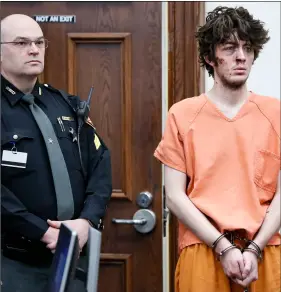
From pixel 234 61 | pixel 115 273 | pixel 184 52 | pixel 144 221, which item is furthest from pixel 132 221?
pixel 234 61

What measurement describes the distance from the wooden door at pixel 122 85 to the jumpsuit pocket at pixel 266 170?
0.81 m

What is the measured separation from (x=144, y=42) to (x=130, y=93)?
8.9 inches

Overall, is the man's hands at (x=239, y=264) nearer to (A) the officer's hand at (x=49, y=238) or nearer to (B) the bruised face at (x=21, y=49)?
(A) the officer's hand at (x=49, y=238)

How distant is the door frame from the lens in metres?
2.91

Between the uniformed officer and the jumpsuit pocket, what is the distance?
1.67 ft

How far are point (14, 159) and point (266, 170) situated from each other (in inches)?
31.5

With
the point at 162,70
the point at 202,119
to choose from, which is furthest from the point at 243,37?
the point at 162,70

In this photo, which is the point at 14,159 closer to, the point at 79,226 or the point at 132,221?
the point at 79,226

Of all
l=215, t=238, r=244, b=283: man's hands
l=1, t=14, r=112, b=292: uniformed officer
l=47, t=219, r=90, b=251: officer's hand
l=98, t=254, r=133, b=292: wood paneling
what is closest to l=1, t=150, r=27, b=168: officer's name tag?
l=1, t=14, r=112, b=292: uniformed officer

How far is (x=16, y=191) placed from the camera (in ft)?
7.00

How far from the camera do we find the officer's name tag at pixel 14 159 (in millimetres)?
2109

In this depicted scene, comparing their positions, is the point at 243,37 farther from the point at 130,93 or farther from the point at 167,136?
the point at 130,93

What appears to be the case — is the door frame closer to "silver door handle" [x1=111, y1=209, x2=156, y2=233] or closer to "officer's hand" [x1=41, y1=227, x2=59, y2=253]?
"silver door handle" [x1=111, y1=209, x2=156, y2=233]

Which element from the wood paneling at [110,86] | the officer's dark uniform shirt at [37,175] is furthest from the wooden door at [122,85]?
the officer's dark uniform shirt at [37,175]
